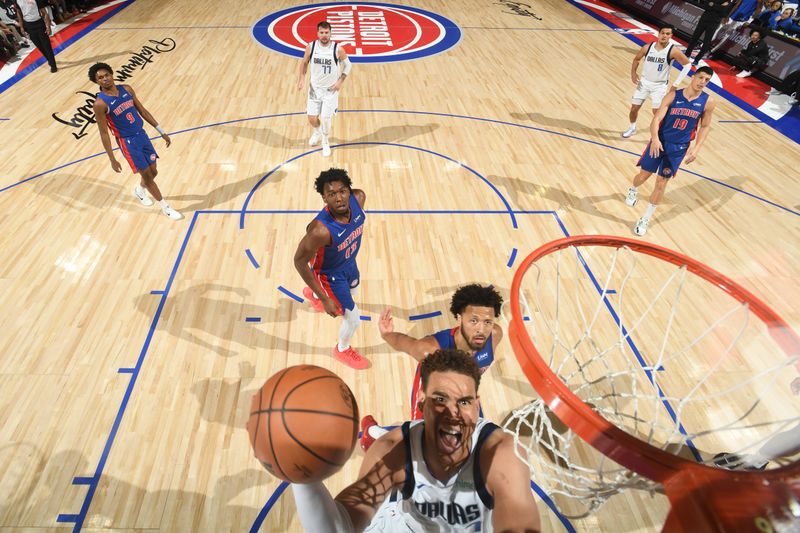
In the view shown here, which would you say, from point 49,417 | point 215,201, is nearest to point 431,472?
point 49,417

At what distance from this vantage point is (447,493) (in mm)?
1969

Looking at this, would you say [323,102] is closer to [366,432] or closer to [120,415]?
[120,415]

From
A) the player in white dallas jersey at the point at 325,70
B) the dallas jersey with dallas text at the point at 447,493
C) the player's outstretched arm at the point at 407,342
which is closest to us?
the dallas jersey with dallas text at the point at 447,493

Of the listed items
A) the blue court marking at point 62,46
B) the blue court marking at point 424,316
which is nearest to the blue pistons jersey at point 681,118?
the blue court marking at point 424,316

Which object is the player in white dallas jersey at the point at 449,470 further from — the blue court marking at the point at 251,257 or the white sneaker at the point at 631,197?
the white sneaker at the point at 631,197

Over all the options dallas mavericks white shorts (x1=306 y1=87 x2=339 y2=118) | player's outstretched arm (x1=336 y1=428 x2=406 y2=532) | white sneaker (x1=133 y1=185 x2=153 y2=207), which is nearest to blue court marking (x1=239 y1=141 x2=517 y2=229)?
dallas mavericks white shorts (x1=306 y1=87 x2=339 y2=118)

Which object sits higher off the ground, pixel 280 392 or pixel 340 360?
pixel 280 392

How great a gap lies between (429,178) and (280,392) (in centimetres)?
499

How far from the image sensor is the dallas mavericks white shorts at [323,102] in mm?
6293

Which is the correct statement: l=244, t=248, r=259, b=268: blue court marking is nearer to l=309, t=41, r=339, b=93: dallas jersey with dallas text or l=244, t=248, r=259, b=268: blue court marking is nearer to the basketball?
l=309, t=41, r=339, b=93: dallas jersey with dallas text

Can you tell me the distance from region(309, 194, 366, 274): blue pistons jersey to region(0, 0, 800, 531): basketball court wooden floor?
0.94 meters

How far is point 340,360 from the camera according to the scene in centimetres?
384

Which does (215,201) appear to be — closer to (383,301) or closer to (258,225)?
(258,225)

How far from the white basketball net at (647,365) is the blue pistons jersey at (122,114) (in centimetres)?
447
